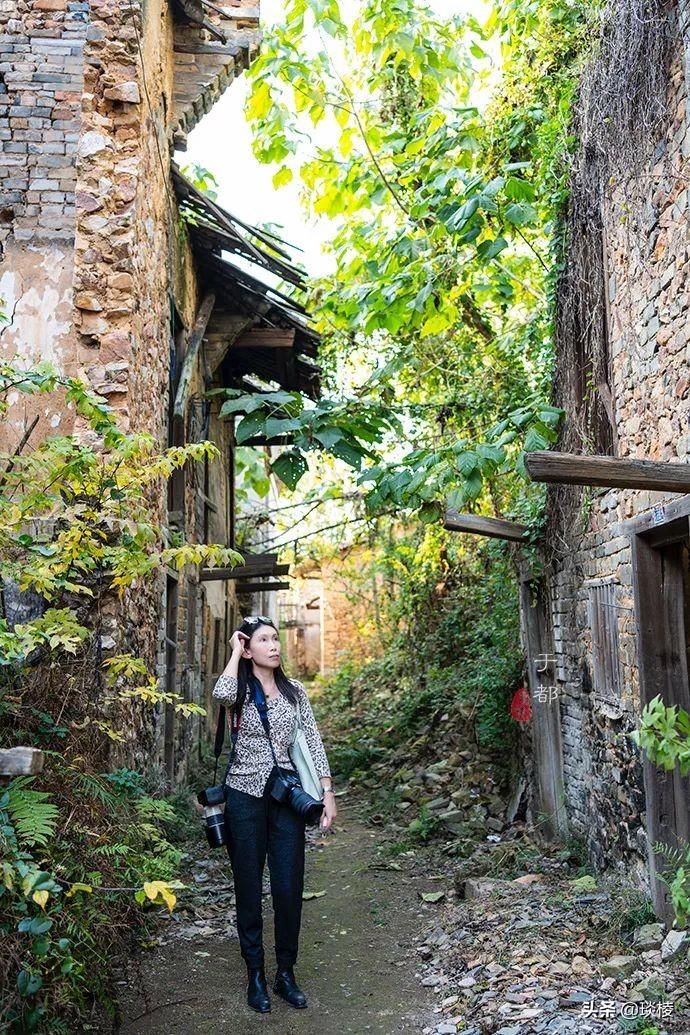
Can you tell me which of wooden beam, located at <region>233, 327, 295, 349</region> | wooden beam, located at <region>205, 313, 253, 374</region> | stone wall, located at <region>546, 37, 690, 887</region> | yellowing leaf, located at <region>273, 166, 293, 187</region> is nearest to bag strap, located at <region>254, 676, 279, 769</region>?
stone wall, located at <region>546, 37, 690, 887</region>

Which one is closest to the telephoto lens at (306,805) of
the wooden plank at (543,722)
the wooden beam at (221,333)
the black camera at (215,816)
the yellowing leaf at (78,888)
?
the black camera at (215,816)

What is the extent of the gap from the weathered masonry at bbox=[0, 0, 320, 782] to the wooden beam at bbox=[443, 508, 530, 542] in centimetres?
217

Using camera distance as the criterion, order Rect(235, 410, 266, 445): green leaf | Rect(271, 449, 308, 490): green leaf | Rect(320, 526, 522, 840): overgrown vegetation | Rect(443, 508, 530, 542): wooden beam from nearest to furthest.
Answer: Rect(443, 508, 530, 542): wooden beam < Rect(235, 410, 266, 445): green leaf < Rect(271, 449, 308, 490): green leaf < Rect(320, 526, 522, 840): overgrown vegetation

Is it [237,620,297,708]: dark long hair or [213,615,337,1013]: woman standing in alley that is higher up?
[237,620,297,708]: dark long hair

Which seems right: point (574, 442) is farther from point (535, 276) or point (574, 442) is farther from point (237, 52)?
point (237, 52)

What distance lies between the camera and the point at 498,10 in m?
7.56

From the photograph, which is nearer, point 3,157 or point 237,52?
point 3,157

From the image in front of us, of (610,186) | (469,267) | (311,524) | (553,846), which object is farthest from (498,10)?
(311,524)

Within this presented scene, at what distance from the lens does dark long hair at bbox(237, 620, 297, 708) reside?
14.1 ft

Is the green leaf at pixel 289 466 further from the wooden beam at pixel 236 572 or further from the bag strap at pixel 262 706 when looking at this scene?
the bag strap at pixel 262 706

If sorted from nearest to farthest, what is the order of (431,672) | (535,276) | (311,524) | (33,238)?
(33,238) < (535,276) < (431,672) < (311,524)

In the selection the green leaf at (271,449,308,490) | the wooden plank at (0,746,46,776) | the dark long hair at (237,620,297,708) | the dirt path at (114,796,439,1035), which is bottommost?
the dirt path at (114,796,439,1035)

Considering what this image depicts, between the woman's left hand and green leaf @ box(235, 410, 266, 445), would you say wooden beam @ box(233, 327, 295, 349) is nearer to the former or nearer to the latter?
green leaf @ box(235, 410, 266, 445)

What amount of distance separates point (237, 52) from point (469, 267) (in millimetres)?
3081
